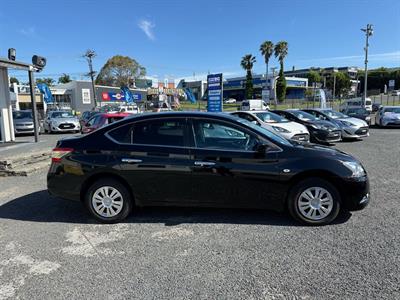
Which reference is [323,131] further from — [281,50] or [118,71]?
[118,71]

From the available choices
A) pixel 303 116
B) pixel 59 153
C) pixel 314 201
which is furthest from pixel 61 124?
pixel 314 201

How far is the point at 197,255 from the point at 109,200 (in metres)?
1.69

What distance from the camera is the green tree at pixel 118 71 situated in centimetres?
7644

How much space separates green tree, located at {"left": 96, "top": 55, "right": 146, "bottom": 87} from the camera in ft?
251

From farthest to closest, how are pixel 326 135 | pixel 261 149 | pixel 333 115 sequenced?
pixel 333 115 < pixel 326 135 < pixel 261 149

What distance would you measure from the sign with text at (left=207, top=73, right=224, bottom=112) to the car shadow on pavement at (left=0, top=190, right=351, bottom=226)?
14.0m

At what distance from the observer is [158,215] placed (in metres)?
5.02

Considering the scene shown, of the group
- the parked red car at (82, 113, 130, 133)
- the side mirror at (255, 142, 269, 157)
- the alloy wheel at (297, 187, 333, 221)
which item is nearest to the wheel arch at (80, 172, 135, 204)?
the side mirror at (255, 142, 269, 157)

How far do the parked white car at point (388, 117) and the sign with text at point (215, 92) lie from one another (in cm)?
988

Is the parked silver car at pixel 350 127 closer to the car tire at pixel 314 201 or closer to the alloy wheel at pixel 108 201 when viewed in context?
the car tire at pixel 314 201

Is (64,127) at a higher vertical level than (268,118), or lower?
lower

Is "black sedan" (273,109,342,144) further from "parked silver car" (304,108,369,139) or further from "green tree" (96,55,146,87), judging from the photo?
"green tree" (96,55,146,87)

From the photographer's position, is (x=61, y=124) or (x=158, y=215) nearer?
(x=158, y=215)

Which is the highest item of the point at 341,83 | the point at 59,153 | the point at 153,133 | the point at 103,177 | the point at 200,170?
the point at 341,83
